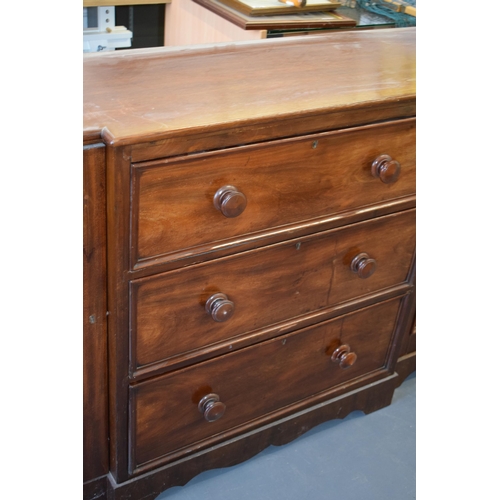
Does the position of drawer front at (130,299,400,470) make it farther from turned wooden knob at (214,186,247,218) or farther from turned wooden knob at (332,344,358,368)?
turned wooden knob at (214,186,247,218)

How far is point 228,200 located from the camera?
110 centimetres

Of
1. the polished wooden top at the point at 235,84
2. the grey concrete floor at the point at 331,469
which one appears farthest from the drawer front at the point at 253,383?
the polished wooden top at the point at 235,84

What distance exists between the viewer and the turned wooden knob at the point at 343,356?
1554 millimetres

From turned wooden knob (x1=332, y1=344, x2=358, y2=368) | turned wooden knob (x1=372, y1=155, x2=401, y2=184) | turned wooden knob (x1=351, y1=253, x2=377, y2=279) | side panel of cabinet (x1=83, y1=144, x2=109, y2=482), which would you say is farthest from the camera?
turned wooden knob (x1=332, y1=344, x2=358, y2=368)

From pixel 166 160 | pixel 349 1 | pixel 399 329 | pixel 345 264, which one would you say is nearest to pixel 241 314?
pixel 345 264

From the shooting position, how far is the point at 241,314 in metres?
1.32

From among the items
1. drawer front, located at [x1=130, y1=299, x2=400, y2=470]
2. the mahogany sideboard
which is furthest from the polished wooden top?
drawer front, located at [x1=130, y1=299, x2=400, y2=470]

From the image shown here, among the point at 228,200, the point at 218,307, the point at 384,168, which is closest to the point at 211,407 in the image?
the point at 218,307

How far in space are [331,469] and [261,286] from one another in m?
0.57

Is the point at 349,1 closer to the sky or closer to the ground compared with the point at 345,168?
closer to the sky

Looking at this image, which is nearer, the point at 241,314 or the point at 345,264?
the point at 241,314

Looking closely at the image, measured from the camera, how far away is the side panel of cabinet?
1017mm

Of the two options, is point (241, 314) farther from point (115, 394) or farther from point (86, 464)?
point (86, 464)

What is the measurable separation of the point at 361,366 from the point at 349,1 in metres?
1.09
